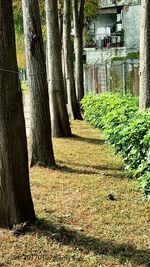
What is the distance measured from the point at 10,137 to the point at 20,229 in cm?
108

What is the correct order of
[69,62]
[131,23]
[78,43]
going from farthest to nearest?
[131,23] → [78,43] → [69,62]

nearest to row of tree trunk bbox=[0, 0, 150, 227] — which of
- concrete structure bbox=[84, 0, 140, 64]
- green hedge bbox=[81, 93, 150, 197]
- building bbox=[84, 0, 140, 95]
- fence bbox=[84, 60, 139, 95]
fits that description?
green hedge bbox=[81, 93, 150, 197]

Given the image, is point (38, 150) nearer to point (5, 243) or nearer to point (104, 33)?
point (5, 243)

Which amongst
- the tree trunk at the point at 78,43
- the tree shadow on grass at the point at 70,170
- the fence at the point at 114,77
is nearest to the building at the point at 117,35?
the fence at the point at 114,77

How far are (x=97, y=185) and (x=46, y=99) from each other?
2.44 m

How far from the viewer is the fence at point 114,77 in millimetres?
18258

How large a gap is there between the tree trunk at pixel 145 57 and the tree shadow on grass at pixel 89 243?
5.22 m

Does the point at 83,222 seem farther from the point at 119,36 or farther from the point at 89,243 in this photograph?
the point at 119,36

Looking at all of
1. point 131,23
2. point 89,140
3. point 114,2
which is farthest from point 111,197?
point 114,2

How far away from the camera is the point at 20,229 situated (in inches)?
206

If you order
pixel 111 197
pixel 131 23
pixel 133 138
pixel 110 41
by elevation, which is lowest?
pixel 111 197

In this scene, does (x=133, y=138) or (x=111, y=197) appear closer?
(x=111, y=197)

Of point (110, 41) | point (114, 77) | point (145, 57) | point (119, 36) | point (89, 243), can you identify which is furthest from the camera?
point (110, 41)

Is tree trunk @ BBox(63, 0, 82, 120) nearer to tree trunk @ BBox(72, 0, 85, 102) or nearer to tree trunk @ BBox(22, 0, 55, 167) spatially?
tree trunk @ BBox(72, 0, 85, 102)
